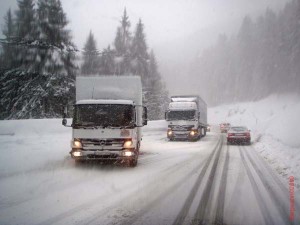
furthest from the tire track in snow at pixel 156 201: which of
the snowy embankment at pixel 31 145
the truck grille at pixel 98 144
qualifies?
the snowy embankment at pixel 31 145

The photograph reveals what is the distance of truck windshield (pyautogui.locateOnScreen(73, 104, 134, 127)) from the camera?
12.3 metres

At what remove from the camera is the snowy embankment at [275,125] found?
13953 millimetres

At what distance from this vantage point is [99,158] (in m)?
12.1

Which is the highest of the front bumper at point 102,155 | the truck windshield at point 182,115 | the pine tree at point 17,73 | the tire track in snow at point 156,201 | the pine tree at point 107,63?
the pine tree at point 107,63

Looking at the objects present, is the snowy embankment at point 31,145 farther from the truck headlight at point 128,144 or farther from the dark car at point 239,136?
the dark car at point 239,136

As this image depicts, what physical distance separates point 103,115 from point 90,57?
148 ft

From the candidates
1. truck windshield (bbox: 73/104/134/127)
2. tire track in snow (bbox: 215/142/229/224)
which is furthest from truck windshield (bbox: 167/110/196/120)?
tire track in snow (bbox: 215/142/229/224)

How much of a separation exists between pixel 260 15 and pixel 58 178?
349ft

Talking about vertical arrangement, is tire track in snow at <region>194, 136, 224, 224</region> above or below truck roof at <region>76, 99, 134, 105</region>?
below

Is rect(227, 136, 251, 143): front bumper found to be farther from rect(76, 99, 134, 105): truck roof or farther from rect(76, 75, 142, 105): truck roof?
rect(76, 99, 134, 105): truck roof

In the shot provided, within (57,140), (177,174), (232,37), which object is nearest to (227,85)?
(232,37)

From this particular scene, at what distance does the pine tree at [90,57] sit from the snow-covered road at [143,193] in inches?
1561

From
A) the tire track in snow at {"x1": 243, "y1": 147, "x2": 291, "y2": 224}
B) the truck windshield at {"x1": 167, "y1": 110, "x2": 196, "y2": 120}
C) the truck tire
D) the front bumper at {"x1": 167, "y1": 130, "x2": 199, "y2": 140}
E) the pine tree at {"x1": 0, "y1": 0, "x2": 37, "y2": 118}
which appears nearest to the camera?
the tire track in snow at {"x1": 243, "y1": 147, "x2": 291, "y2": 224}

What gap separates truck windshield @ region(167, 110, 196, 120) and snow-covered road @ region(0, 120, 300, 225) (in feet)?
42.1
